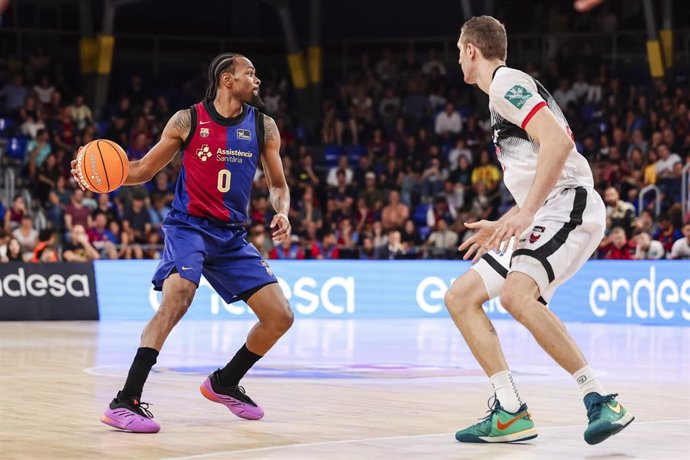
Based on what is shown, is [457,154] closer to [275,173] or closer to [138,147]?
[138,147]

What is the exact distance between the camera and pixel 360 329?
17.7 m

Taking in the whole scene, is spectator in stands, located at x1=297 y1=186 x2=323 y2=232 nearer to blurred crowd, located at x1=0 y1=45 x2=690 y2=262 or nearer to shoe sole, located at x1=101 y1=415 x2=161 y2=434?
blurred crowd, located at x1=0 y1=45 x2=690 y2=262

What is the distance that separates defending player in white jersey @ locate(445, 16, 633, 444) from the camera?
6664 mm

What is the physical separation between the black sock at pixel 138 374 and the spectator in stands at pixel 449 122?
69.7ft

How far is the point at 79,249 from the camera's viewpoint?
68.3ft

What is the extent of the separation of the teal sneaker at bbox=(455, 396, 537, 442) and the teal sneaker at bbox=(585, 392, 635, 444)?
1.29ft

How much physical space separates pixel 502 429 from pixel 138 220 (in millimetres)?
16586

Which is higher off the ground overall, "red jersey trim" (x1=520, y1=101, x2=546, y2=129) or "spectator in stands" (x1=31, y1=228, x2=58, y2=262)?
"red jersey trim" (x1=520, y1=101, x2=546, y2=129)

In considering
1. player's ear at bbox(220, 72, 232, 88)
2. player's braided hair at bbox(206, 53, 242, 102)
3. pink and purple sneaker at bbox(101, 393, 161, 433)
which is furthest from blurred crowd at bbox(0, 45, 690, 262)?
pink and purple sneaker at bbox(101, 393, 161, 433)

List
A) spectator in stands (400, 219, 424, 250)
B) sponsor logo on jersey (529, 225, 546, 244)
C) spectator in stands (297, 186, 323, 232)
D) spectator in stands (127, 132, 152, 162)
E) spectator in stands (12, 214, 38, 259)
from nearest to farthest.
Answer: sponsor logo on jersey (529, 225, 546, 244)
spectator in stands (12, 214, 38, 259)
spectator in stands (400, 219, 424, 250)
spectator in stands (297, 186, 323, 232)
spectator in stands (127, 132, 152, 162)

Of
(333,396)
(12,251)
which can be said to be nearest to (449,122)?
(12,251)

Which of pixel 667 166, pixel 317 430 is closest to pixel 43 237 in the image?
pixel 667 166

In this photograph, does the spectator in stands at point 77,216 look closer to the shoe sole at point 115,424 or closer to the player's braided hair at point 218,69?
the player's braided hair at point 218,69

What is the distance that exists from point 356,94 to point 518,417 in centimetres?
2462
